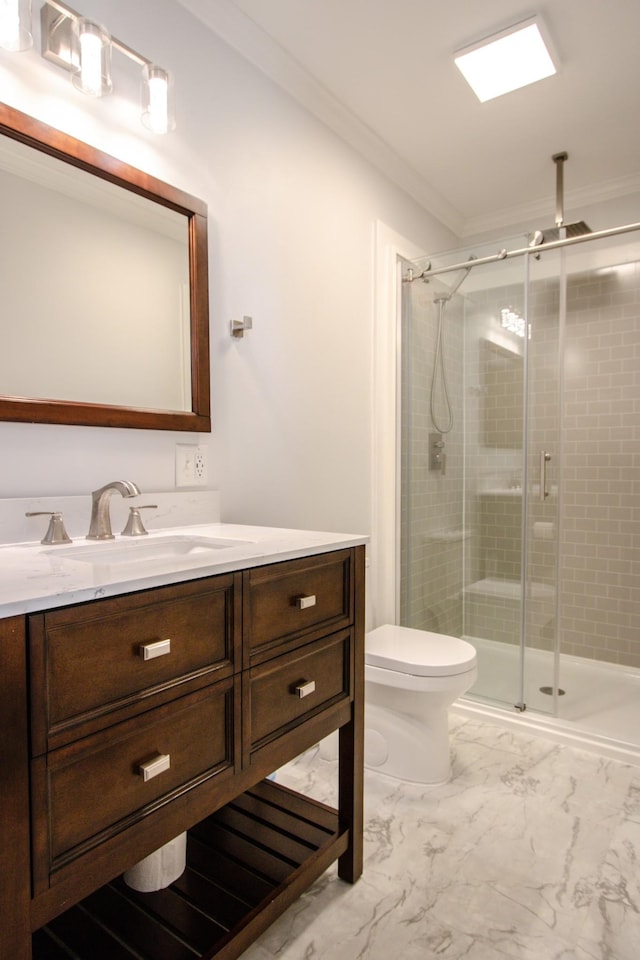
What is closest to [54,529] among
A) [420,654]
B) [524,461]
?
[420,654]

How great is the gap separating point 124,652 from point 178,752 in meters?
0.22

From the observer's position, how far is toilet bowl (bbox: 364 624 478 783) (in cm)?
182

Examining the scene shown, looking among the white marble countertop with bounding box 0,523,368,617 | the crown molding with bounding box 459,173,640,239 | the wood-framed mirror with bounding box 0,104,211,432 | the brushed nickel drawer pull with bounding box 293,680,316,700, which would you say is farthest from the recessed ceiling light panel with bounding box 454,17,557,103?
the brushed nickel drawer pull with bounding box 293,680,316,700

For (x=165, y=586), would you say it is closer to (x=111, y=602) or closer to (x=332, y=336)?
(x=111, y=602)

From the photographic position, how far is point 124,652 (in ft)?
2.76

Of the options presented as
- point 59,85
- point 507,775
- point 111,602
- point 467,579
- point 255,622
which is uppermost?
point 59,85

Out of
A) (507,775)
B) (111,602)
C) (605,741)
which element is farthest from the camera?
(605,741)

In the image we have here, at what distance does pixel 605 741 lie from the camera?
2080 millimetres

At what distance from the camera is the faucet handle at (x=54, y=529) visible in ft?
4.06

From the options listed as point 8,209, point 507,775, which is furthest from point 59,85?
point 507,775

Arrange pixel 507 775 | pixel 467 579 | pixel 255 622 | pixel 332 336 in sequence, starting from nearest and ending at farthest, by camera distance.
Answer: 1. pixel 255 622
2. pixel 507 775
3. pixel 332 336
4. pixel 467 579

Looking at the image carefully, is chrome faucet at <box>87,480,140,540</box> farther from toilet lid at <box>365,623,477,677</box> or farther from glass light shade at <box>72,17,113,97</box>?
toilet lid at <box>365,623,477,677</box>

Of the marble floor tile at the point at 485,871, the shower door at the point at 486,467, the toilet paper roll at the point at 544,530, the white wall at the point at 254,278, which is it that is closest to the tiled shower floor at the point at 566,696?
the shower door at the point at 486,467

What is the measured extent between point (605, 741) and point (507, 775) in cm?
45
